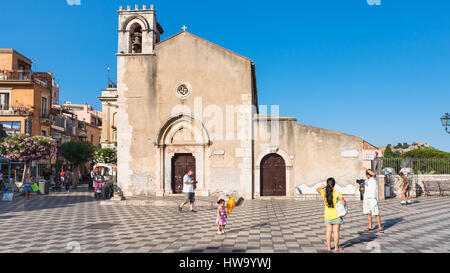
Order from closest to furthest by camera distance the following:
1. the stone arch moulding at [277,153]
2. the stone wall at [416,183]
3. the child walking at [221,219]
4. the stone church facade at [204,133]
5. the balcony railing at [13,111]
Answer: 1. the child walking at [221,219]
2. the stone church facade at [204,133]
3. the stone arch moulding at [277,153]
4. the stone wall at [416,183]
5. the balcony railing at [13,111]

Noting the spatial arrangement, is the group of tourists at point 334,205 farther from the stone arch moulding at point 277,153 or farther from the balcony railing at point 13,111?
the balcony railing at point 13,111

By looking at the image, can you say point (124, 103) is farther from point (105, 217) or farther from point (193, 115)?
point (105, 217)

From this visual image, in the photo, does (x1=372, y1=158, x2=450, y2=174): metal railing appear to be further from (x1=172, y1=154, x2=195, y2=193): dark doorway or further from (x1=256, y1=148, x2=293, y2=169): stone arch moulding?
(x1=172, y1=154, x2=195, y2=193): dark doorway

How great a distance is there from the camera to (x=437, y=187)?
20703 millimetres

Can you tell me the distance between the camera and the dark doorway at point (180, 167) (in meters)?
19.4

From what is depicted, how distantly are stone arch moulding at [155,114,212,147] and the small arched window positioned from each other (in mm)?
4674

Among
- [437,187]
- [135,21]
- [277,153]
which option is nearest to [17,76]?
[135,21]

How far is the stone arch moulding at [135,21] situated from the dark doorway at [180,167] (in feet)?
23.8

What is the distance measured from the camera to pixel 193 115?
63.0ft

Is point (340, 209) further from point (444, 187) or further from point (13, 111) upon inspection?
point (13, 111)

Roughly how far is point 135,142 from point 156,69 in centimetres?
412

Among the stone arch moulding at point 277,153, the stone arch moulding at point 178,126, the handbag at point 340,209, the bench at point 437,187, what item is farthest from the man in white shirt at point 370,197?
the bench at point 437,187

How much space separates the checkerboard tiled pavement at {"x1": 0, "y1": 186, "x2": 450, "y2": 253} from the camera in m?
7.87
